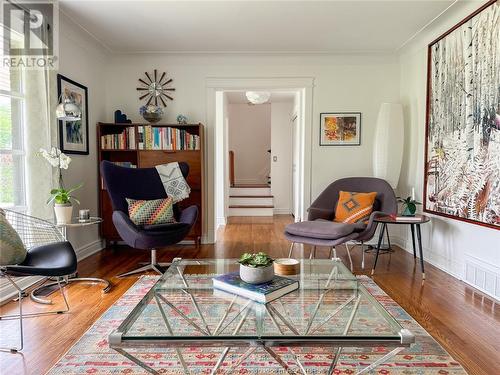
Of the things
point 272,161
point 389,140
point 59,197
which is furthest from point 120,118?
point 272,161

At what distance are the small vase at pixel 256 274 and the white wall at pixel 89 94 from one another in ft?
8.30

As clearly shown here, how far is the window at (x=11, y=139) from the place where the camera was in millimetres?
2787

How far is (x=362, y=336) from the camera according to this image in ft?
4.30

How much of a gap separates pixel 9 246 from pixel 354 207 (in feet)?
9.81

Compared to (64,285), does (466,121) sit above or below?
above

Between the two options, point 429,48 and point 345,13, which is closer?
point 345,13

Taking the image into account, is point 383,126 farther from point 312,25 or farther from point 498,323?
point 498,323

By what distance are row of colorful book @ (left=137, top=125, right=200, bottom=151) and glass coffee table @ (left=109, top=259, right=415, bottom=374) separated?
2.33m

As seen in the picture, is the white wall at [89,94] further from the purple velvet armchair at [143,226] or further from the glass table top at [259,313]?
the glass table top at [259,313]

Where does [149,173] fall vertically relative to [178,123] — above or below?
below

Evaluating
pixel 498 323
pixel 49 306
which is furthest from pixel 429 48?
pixel 49 306

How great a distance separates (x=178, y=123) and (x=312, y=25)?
6.13ft

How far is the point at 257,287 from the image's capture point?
1741mm

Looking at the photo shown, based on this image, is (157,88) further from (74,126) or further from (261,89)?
(261,89)
